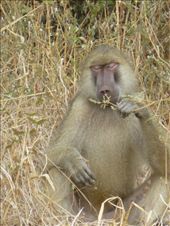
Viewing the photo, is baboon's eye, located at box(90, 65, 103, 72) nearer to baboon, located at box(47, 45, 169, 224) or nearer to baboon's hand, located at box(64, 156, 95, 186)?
baboon, located at box(47, 45, 169, 224)

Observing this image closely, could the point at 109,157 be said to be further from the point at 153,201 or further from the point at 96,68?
the point at 96,68

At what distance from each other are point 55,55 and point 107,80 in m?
1.35

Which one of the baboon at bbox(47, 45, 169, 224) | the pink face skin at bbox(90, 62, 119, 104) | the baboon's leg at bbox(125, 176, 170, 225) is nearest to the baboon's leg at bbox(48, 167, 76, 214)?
the baboon at bbox(47, 45, 169, 224)

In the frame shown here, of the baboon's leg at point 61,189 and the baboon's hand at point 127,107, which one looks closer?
the baboon's hand at point 127,107

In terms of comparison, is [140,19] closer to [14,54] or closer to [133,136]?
[14,54]

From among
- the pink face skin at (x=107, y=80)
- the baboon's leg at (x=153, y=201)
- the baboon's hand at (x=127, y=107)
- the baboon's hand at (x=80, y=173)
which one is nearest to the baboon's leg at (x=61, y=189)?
the baboon's hand at (x=80, y=173)

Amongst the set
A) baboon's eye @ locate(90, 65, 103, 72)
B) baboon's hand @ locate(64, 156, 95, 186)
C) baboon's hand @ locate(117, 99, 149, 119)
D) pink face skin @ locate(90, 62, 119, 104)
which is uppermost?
baboon's eye @ locate(90, 65, 103, 72)

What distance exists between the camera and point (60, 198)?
498 cm

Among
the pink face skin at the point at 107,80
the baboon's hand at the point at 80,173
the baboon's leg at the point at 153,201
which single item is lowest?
the baboon's leg at the point at 153,201

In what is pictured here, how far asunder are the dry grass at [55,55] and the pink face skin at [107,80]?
1.01ft

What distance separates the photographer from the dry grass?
17.5 ft

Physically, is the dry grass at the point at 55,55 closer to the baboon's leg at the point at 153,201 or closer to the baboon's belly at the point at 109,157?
the baboon's belly at the point at 109,157

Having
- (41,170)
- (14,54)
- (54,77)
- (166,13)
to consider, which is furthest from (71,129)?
(166,13)

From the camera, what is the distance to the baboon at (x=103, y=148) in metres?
4.91
